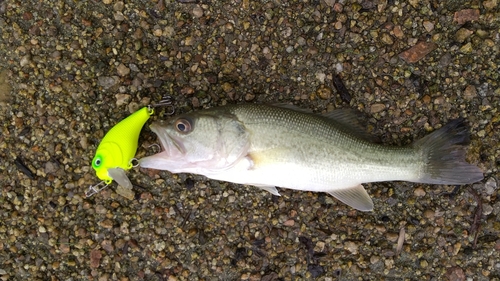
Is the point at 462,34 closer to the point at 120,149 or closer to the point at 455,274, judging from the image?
the point at 455,274

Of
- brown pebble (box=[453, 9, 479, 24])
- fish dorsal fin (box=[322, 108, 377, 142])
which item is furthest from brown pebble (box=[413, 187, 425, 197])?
brown pebble (box=[453, 9, 479, 24])

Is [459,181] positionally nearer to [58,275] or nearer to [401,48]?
[401,48]

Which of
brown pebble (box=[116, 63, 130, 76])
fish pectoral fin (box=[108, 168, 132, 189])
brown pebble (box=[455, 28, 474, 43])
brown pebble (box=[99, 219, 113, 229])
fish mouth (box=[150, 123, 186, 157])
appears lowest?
brown pebble (box=[99, 219, 113, 229])

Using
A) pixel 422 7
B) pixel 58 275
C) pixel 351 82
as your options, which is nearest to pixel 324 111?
pixel 351 82

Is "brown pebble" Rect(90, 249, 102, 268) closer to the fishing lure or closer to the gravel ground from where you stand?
the gravel ground

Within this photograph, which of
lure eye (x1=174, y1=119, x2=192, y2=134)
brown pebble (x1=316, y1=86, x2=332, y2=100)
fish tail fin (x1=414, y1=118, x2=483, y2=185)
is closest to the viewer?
lure eye (x1=174, y1=119, x2=192, y2=134)

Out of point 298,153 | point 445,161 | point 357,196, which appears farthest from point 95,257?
point 445,161
